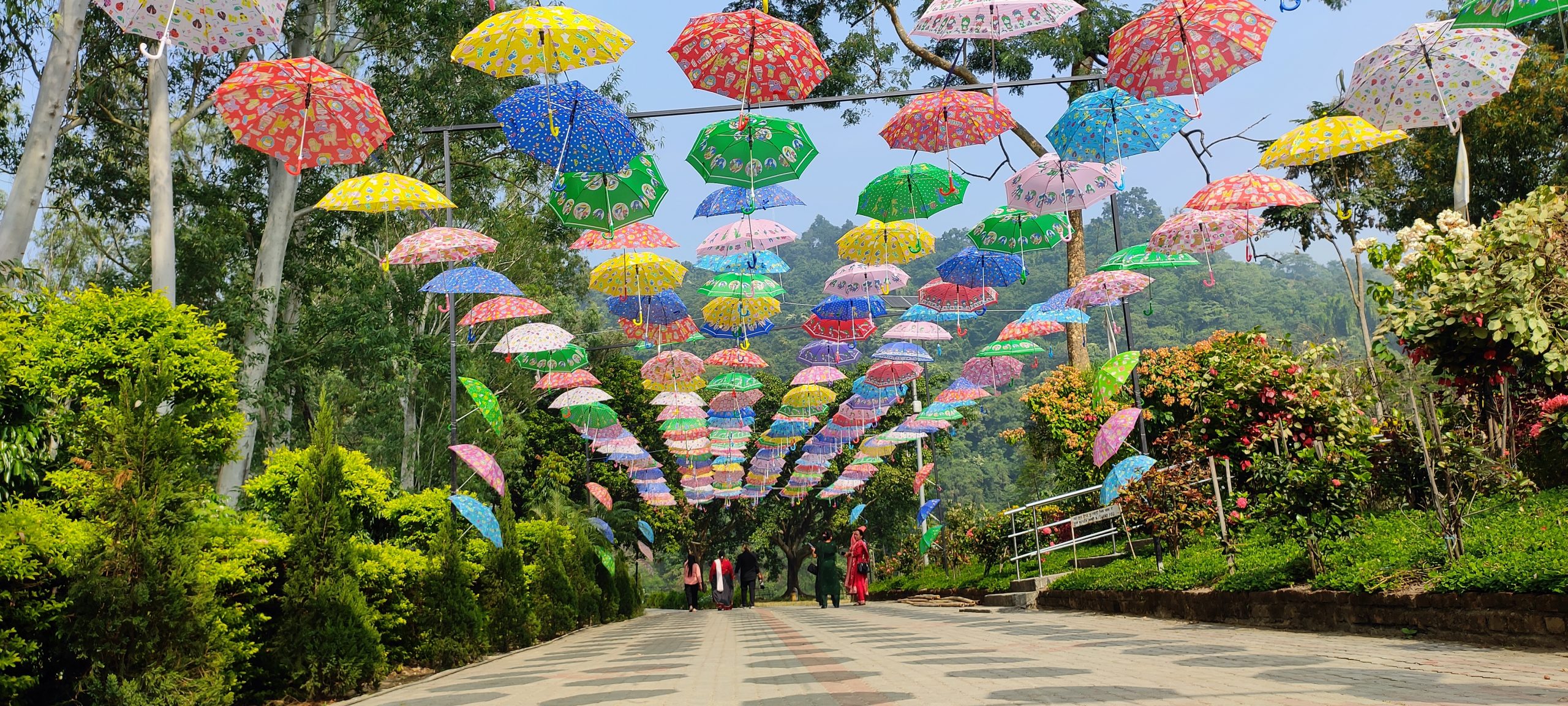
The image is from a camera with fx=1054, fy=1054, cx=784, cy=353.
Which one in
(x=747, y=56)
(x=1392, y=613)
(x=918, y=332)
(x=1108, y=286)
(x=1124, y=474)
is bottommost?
(x=1392, y=613)

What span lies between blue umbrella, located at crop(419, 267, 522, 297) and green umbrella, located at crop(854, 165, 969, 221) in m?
4.83

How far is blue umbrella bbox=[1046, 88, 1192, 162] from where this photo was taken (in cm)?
1148

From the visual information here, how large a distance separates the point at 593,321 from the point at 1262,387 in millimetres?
Answer: 31658

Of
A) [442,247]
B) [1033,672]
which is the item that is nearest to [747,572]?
[442,247]

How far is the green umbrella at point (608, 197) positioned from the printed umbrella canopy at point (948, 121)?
3.08 meters

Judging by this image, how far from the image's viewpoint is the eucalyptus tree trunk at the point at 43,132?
13.3 metres

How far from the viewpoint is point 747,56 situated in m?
10.5

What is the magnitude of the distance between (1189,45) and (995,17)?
1940mm

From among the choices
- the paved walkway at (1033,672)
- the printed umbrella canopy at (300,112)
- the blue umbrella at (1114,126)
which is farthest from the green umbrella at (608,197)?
the paved walkway at (1033,672)

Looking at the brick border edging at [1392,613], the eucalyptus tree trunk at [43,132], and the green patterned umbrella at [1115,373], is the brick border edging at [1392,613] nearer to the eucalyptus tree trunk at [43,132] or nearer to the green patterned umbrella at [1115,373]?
the green patterned umbrella at [1115,373]

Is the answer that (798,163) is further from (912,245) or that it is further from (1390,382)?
(1390,382)

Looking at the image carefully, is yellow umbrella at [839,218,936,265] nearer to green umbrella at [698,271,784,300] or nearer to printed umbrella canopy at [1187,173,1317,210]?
green umbrella at [698,271,784,300]

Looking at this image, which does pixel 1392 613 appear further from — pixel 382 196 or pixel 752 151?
pixel 382 196

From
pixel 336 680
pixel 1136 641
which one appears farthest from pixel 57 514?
pixel 1136 641
